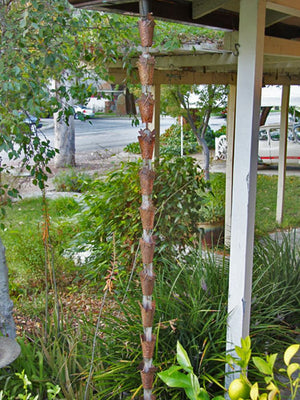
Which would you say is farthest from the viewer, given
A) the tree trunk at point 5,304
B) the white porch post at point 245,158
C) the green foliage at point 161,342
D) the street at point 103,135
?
the street at point 103,135

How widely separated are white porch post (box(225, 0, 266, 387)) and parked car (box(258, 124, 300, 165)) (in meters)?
12.6

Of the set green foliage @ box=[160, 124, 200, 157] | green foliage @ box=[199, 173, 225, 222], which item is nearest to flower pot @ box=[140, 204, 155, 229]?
green foliage @ box=[199, 173, 225, 222]

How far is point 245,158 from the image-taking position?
2441 mm

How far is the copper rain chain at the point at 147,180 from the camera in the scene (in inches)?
76.4

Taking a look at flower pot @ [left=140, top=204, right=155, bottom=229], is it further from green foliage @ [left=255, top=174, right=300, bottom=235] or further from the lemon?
green foliage @ [left=255, top=174, right=300, bottom=235]

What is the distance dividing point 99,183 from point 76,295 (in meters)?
1.18

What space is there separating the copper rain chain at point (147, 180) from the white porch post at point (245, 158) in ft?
1.99

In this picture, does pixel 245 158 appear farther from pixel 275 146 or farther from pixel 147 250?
pixel 275 146

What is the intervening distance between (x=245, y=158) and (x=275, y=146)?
1312 centimetres

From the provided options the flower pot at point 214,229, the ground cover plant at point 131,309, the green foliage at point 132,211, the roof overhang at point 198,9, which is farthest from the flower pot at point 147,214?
the flower pot at point 214,229

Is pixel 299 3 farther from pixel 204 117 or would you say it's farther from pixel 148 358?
pixel 204 117

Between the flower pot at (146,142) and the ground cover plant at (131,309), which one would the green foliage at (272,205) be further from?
the flower pot at (146,142)

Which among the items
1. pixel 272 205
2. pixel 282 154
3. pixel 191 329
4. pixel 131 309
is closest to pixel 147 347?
pixel 191 329

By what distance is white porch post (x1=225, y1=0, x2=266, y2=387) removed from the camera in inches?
93.0
